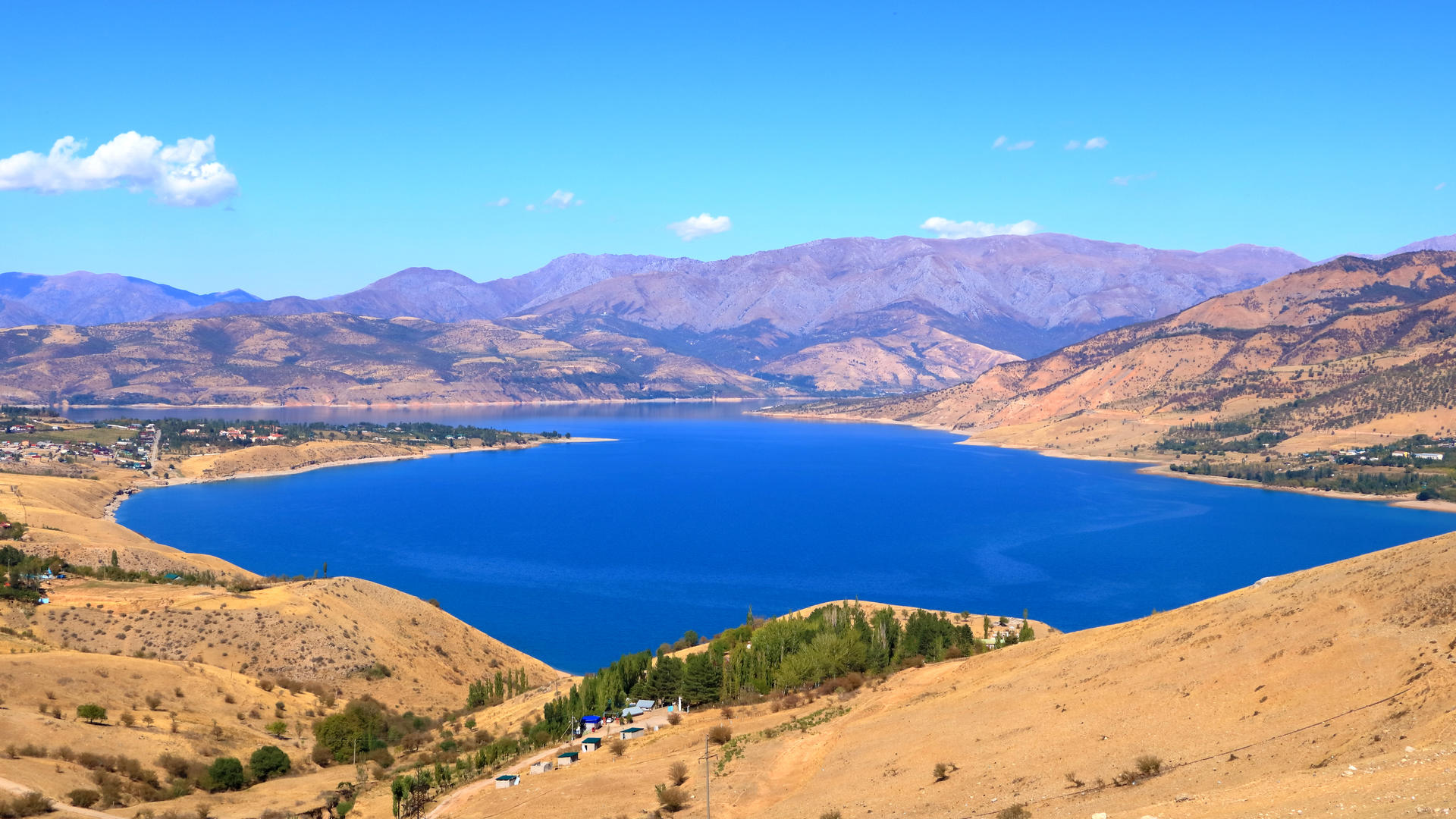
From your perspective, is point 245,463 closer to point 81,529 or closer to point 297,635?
point 81,529

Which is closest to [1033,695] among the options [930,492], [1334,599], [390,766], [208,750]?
[1334,599]

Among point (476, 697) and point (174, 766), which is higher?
point (174, 766)

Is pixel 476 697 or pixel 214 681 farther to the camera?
pixel 476 697

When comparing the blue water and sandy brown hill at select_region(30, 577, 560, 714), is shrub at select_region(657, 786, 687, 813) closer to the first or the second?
sandy brown hill at select_region(30, 577, 560, 714)

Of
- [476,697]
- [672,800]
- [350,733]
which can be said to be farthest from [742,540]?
[672,800]

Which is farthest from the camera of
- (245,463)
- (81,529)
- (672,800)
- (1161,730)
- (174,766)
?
(245,463)

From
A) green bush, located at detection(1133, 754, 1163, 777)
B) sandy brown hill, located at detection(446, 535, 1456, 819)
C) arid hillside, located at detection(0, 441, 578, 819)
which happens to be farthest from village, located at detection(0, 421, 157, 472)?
green bush, located at detection(1133, 754, 1163, 777)

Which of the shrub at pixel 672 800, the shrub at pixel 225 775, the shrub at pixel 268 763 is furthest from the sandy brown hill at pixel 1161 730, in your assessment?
the shrub at pixel 268 763
